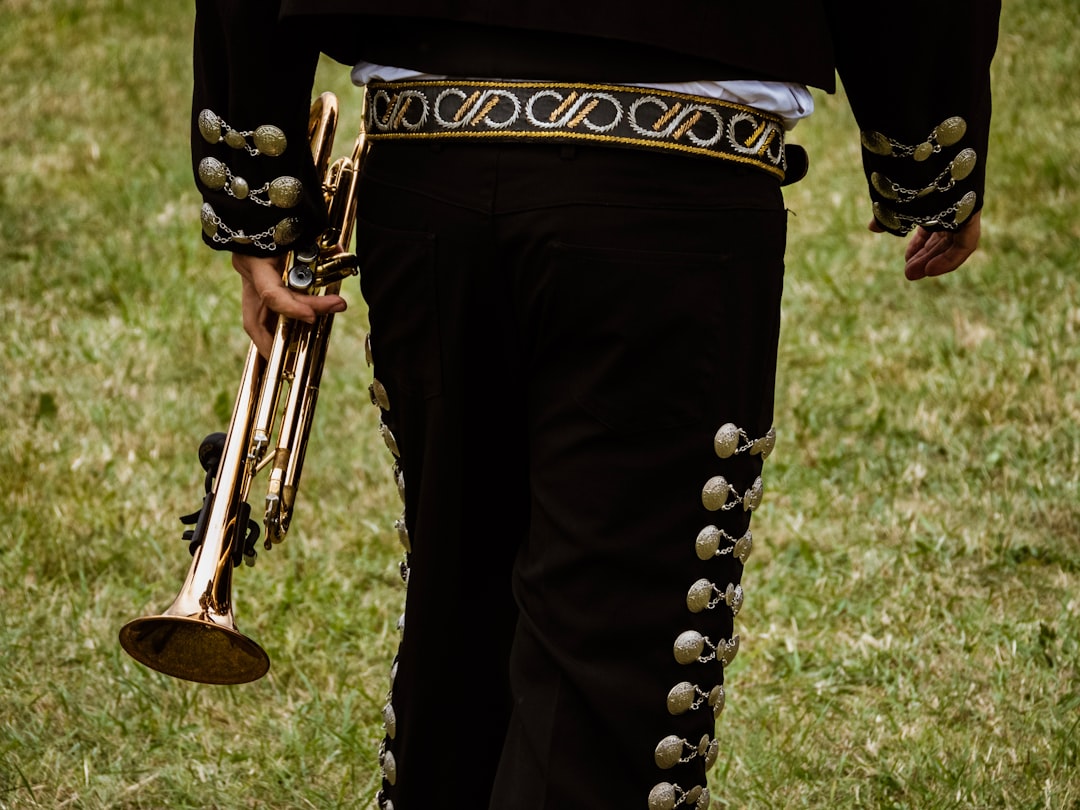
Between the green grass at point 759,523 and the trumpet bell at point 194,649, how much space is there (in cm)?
82

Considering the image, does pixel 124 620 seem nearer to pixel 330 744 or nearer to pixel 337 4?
pixel 330 744

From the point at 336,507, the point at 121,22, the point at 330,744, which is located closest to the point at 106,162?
the point at 121,22

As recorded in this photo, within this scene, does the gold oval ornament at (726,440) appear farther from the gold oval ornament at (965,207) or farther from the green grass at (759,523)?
the green grass at (759,523)

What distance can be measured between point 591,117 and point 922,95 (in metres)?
0.50

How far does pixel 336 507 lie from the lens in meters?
4.32

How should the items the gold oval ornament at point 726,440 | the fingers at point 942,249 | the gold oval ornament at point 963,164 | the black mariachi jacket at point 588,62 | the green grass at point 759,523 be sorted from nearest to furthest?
the black mariachi jacket at point 588,62
the gold oval ornament at point 726,440
the gold oval ornament at point 963,164
the fingers at point 942,249
the green grass at point 759,523

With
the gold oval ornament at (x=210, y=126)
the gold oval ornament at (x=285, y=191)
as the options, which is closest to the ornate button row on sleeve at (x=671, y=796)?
the gold oval ornament at (x=285, y=191)

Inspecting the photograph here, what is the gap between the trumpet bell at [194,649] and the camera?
2197mm

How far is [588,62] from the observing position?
1.71m

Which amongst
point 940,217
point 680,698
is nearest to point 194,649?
point 680,698

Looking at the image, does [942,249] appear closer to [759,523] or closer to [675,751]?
[675,751]

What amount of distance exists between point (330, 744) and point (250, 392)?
3.78 ft

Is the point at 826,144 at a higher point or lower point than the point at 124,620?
higher

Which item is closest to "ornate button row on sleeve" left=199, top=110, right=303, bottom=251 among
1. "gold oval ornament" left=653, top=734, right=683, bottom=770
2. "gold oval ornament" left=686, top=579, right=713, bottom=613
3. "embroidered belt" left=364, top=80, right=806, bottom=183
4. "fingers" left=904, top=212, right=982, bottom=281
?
"embroidered belt" left=364, top=80, right=806, bottom=183
